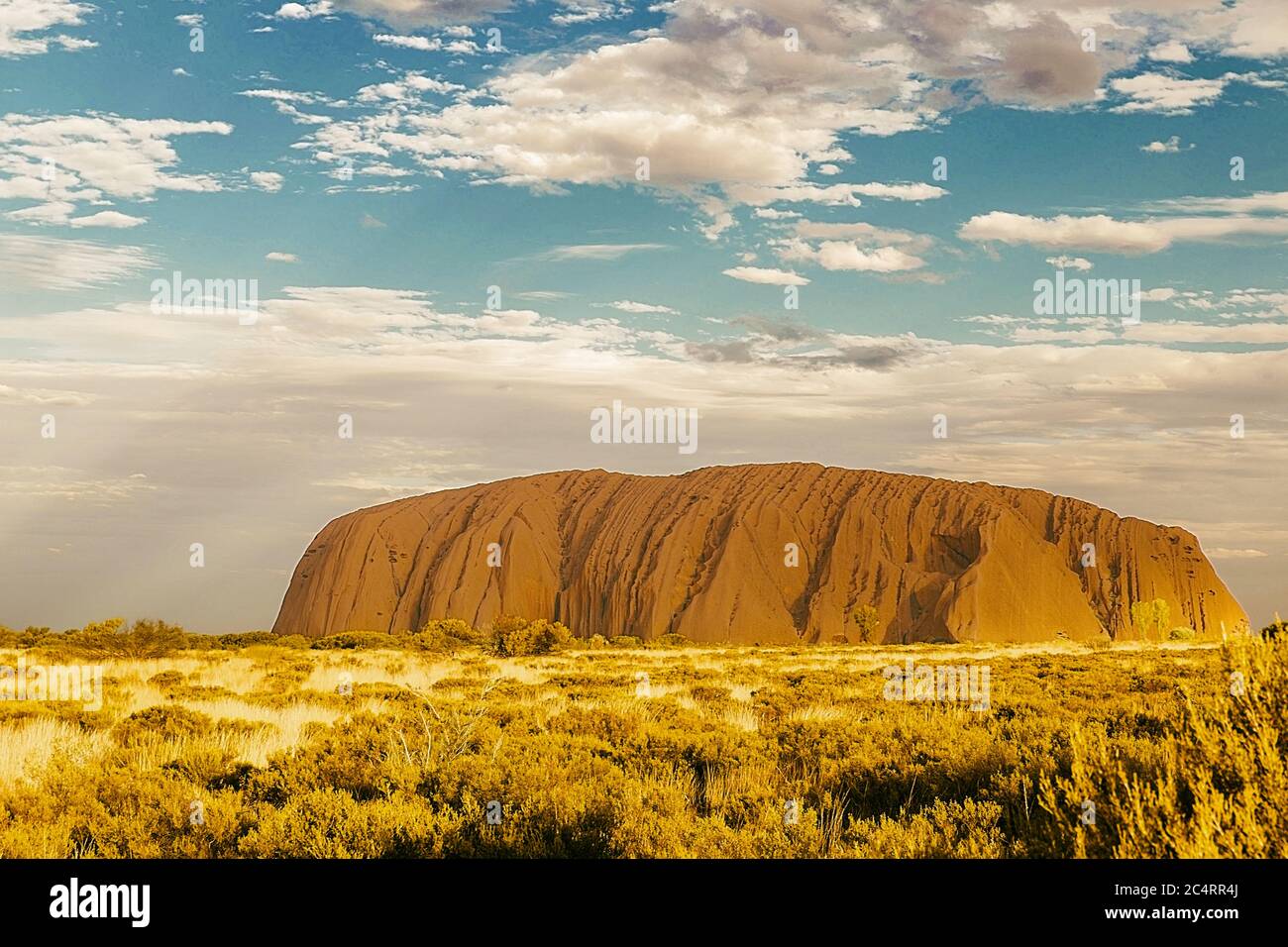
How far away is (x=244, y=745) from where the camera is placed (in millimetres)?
10742

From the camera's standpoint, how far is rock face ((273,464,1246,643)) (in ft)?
297

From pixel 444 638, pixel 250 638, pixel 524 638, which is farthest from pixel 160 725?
pixel 250 638

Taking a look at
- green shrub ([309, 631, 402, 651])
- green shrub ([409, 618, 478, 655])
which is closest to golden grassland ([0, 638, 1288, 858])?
green shrub ([409, 618, 478, 655])

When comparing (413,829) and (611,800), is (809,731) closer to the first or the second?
(611,800)

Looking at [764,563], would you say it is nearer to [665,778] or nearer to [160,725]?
[160,725]

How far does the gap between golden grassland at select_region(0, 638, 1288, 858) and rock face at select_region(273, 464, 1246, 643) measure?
251ft

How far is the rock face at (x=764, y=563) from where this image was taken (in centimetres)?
9050

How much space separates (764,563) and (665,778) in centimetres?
8835

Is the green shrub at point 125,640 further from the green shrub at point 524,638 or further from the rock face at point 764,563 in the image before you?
the rock face at point 764,563
